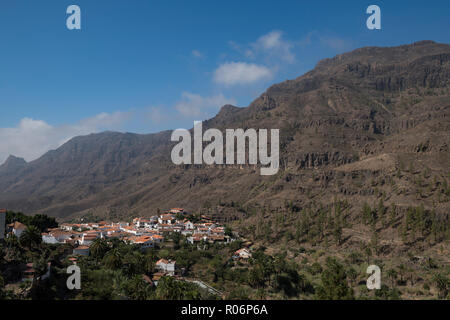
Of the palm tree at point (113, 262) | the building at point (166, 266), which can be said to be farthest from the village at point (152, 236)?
the palm tree at point (113, 262)

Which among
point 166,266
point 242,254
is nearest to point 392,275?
point 242,254

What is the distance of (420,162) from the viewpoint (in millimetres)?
106438

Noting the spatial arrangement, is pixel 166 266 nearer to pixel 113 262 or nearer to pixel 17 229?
pixel 113 262

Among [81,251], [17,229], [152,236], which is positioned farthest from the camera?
[152,236]

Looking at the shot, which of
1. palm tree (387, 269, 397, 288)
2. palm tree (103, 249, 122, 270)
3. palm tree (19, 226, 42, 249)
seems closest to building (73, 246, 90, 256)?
palm tree (19, 226, 42, 249)

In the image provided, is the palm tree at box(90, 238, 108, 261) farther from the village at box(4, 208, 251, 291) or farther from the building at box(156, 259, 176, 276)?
the building at box(156, 259, 176, 276)

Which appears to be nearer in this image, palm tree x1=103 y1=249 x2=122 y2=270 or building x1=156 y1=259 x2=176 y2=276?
palm tree x1=103 y1=249 x2=122 y2=270

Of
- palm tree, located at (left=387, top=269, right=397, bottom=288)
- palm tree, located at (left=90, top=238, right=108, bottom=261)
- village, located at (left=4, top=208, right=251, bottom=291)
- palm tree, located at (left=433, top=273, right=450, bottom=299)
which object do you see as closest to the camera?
palm tree, located at (left=433, top=273, right=450, bottom=299)

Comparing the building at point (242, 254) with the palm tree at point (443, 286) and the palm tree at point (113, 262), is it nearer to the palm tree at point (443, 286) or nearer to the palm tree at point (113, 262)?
the palm tree at point (113, 262)

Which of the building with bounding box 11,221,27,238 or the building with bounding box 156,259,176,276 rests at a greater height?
the building with bounding box 11,221,27,238

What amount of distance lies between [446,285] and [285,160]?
333ft

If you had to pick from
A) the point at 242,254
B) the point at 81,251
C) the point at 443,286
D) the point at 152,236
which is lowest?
the point at 242,254
